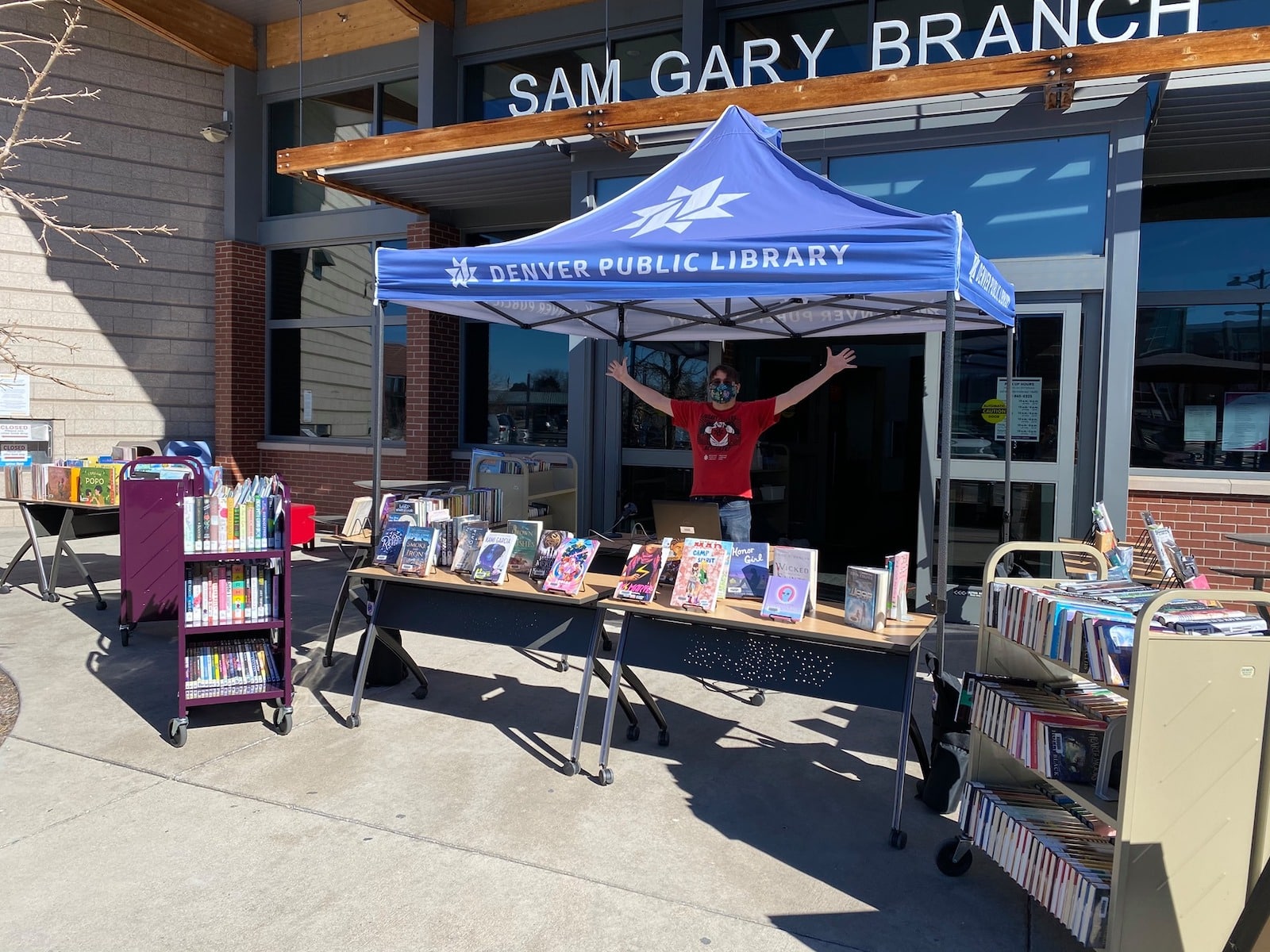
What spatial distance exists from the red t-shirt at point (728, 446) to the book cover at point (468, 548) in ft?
5.39

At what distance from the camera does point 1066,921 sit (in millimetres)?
2672

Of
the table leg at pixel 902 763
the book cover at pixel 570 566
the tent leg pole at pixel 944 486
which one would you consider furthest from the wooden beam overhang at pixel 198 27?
the table leg at pixel 902 763

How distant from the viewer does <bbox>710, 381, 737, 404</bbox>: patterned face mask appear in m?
5.72

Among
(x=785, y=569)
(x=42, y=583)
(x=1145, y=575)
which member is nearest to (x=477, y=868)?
(x=785, y=569)

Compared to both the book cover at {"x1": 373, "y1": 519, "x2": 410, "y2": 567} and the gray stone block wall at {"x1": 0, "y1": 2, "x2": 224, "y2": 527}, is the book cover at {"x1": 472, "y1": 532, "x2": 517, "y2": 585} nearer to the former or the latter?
the book cover at {"x1": 373, "y1": 519, "x2": 410, "y2": 567}

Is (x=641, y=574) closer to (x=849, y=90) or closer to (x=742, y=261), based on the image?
(x=742, y=261)

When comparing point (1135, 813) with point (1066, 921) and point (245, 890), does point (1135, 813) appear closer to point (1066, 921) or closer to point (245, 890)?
point (1066, 921)

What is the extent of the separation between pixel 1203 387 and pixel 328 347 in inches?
376

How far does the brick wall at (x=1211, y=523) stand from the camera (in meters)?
6.66

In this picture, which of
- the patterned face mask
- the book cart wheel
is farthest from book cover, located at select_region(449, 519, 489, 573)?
the book cart wheel

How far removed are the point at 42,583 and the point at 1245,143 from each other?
10.4 meters

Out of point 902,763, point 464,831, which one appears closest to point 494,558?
point 464,831

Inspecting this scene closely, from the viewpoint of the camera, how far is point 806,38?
314 inches

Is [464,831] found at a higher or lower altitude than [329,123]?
lower
